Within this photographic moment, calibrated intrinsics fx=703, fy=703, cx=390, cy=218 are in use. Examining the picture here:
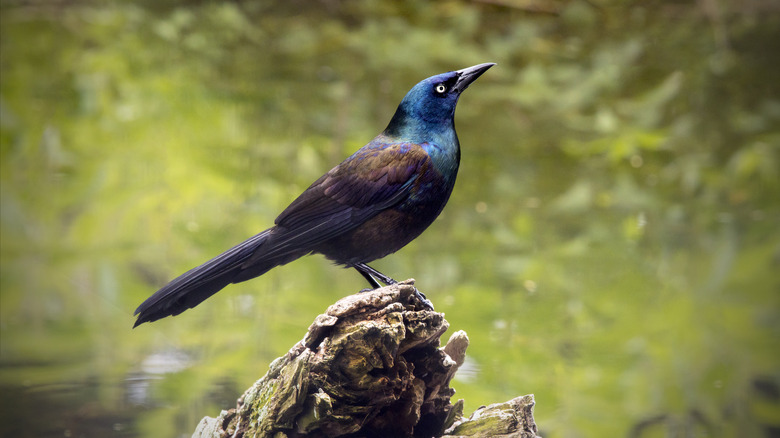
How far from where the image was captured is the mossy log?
1.57 metres

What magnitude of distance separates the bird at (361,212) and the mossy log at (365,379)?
186 mm

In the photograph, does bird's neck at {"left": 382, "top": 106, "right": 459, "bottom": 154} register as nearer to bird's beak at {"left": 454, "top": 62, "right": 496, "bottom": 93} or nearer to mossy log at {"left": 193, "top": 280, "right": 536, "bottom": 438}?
bird's beak at {"left": 454, "top": 62, "right": 496, "bottom": 93}

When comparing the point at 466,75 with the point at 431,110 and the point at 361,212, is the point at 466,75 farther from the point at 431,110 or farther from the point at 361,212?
the point at 361,212

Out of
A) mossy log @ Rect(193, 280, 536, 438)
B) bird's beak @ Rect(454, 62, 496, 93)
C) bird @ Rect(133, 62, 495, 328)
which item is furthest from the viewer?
bird's beak @ Rect(454, 62, 496, 93)

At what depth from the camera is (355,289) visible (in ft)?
8.90

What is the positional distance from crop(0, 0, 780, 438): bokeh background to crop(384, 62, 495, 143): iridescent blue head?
3.27ft

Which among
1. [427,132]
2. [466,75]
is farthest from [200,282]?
[466,75]

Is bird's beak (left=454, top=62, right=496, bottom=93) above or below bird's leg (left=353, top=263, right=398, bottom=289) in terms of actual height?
above

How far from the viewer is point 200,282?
1.74 m

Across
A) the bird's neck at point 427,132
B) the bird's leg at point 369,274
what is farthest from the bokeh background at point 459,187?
the bird's neck at point 427,132

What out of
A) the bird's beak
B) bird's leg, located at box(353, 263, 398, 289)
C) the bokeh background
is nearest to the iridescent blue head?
the bird's beak

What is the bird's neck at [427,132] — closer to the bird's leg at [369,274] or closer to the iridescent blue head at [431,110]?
the iridescent blue head at [431,110]

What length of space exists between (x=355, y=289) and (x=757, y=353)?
1.63 metres

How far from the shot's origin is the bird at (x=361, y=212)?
1.73 meters
